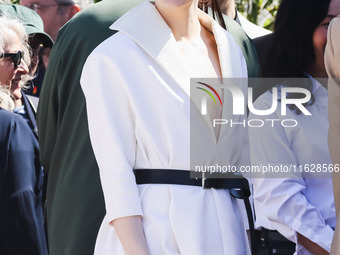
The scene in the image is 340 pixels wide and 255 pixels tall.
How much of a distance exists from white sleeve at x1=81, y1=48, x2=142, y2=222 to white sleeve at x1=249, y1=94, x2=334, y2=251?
869 millimetres

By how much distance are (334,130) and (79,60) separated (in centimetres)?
116

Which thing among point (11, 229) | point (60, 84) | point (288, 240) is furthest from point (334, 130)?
point (11, 229)

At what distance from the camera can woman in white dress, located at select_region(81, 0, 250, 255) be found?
2580mm

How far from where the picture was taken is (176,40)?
2822mm

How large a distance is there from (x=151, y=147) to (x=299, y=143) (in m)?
0.90

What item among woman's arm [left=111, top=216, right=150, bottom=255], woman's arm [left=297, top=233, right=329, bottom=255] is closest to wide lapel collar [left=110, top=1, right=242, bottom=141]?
woman's arm [left=111, top=216, right=150, bottom=255]

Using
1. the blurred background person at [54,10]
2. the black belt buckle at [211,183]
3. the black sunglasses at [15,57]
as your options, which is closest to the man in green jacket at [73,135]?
the black belt buckle at [211,183]

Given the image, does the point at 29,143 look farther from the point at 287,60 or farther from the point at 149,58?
the point at 149,58

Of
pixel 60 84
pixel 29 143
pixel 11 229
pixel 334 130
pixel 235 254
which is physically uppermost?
pixel 334 130

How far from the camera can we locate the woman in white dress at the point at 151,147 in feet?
8.46

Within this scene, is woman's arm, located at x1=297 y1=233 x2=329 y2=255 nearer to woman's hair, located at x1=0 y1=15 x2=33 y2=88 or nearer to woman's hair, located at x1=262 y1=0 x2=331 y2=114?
woman's hair, located at x1=262 y1=0 x2=331 y2=114

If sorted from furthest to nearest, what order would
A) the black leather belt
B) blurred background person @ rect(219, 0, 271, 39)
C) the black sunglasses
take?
blurred background person @ rect(219, 0, 271, 39)
the black sunglasses
the black leather belt

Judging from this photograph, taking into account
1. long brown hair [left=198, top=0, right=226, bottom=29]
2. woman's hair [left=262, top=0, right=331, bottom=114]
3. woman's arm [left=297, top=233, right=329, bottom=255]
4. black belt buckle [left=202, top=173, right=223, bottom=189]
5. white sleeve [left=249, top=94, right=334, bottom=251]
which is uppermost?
long brown hair [left=198, top=0, right=226, bottom=29]

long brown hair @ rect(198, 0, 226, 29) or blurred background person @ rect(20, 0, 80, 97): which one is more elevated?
long brown hair @ rect(198, 0, 226, 29)
